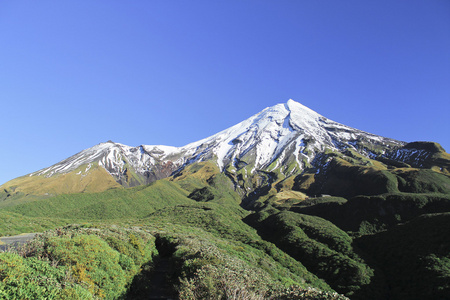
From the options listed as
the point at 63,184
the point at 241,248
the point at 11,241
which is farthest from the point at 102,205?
the point at 63,184

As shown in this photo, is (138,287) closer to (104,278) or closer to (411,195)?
(104,278)

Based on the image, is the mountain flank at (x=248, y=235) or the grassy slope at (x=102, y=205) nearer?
the mountain flank at (x=248, y=235)

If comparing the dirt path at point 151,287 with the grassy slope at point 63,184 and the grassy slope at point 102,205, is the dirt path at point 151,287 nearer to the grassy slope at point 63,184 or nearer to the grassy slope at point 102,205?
the grassy slope at point 102,205

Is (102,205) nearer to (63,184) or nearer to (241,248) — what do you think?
(241,248)

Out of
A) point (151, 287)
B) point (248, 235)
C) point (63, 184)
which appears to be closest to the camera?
point (151, 287)

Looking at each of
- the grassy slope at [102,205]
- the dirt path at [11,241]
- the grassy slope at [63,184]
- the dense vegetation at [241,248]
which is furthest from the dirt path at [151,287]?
the grassy slope at [63,184]

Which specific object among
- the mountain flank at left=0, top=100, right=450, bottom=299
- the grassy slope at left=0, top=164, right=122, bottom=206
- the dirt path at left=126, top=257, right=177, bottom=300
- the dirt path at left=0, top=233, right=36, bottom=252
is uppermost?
the grassy slope at left=0, top=164, right=122, bottom=206

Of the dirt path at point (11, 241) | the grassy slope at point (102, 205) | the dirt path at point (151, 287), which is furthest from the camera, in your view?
the grassy slope at point (102, 205)

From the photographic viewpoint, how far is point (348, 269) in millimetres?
34969

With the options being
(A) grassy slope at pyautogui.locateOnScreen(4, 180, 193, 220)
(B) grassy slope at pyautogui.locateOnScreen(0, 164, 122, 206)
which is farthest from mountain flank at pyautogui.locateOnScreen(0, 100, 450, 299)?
(B) grassy slope at pyautogui.locateOnScreen(0, 164, 122, 206)

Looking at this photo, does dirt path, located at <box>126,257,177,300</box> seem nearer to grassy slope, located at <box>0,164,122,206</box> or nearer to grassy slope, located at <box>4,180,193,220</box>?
grassy slope, located at <box>4,180,193,220</box>

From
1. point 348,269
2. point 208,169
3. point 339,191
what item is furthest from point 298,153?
point 348,269

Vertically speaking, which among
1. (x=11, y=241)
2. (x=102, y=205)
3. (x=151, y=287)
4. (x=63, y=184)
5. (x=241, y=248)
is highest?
(x=63, y=184)

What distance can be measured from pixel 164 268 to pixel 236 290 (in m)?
14.1
